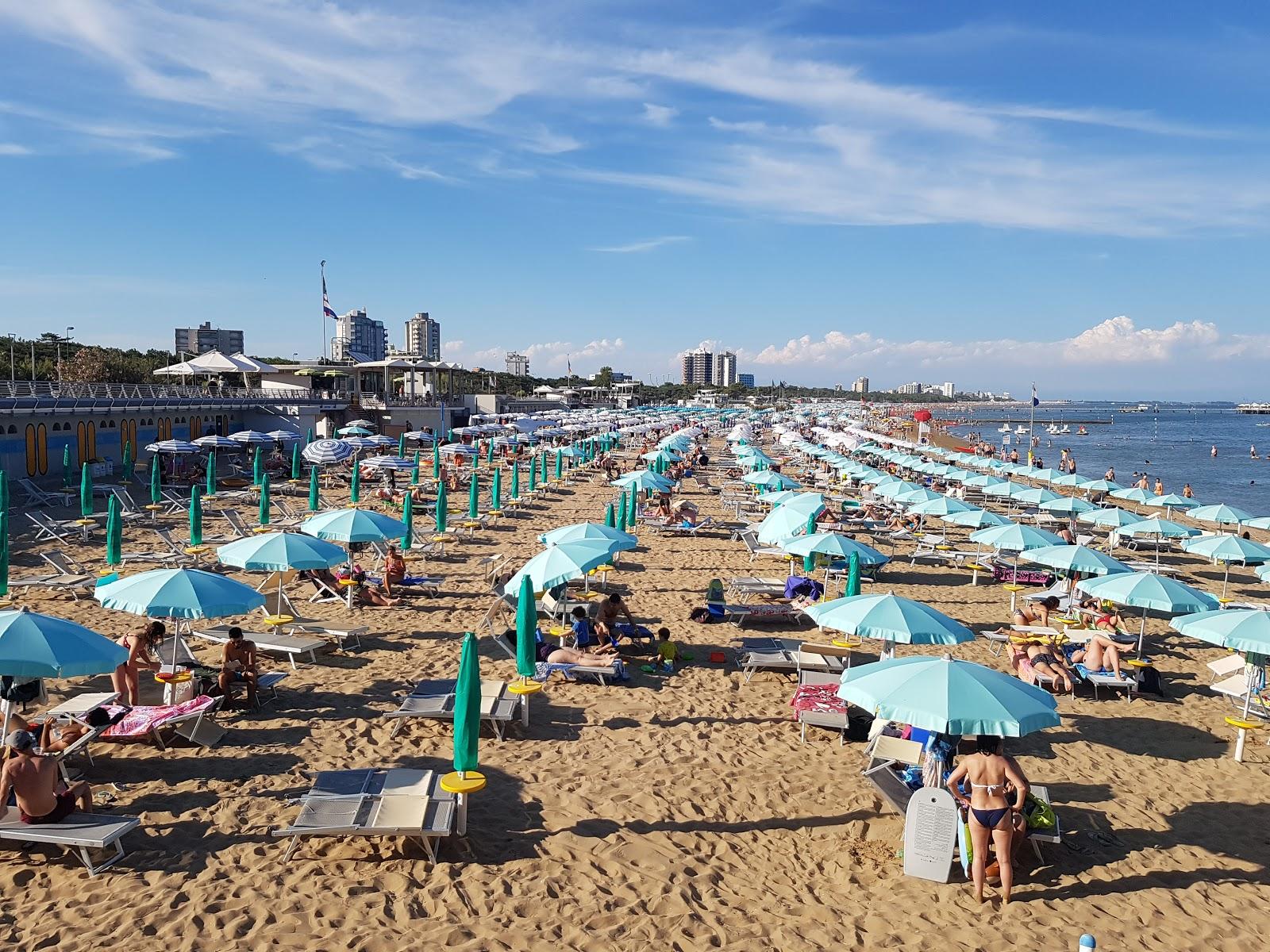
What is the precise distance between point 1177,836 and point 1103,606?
7.38 metres

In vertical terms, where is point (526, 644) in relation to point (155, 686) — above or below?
above

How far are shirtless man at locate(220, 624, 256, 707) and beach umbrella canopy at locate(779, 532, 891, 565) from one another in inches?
288

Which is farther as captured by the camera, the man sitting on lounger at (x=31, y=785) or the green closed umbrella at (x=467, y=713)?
the green closed umbrella at (x=467, y=713)

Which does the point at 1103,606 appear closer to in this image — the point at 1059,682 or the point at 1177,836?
the point at 1059,682

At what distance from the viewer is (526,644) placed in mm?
7551

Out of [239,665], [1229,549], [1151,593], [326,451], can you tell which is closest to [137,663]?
[239,665]

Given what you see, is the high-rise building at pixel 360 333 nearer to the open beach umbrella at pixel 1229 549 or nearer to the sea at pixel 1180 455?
the sea at pixel 1180 455

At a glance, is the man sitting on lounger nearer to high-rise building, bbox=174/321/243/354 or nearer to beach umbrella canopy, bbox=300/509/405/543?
beach umbrella canopy, bbox=300/509/405/543

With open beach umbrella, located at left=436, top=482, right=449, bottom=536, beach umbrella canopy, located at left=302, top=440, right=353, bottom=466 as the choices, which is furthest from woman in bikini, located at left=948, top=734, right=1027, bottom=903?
beach umbrella canopy, located at left=302, top=440, right=353, bottom=466

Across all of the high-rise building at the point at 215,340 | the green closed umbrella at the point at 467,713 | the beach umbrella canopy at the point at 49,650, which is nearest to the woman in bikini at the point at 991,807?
the green closed umbrella at the point at 467,713

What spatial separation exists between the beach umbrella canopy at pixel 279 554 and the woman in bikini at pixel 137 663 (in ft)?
4.15

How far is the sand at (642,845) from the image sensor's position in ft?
15.9

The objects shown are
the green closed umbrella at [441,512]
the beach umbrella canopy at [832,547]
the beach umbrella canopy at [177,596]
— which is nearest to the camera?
the beach umbrella canopy at [177,596]

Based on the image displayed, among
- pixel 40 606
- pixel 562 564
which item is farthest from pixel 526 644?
pixel 40 606
